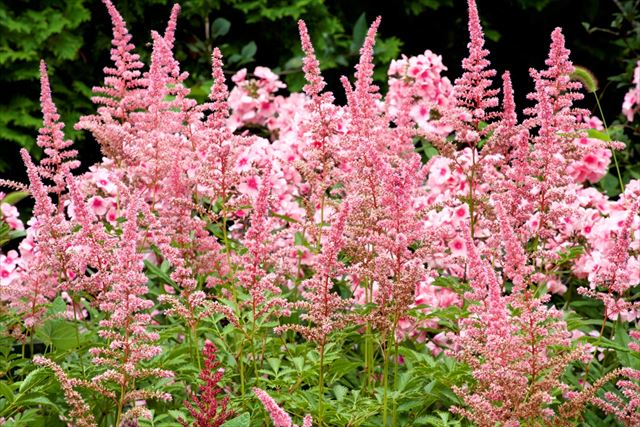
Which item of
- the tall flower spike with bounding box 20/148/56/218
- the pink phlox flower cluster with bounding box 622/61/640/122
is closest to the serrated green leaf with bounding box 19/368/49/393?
the tall flower spike with bounding box 20/148/56/218

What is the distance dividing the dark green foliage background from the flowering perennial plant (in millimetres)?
2941

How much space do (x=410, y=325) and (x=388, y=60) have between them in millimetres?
4566

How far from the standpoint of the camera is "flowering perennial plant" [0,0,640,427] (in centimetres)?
247

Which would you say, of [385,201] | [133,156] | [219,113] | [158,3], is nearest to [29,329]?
[133,156]

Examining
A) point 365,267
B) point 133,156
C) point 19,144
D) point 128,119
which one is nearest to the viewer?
point 365,267

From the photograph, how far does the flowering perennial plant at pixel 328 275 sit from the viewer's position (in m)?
2.47

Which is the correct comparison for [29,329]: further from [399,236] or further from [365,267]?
[399,236]

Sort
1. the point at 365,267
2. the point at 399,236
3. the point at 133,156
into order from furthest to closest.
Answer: the point at 133,156
the point at 365,267
the point at 399,236

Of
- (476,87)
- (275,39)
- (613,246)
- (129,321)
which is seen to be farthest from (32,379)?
(275,39)

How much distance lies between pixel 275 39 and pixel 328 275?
20.9ft

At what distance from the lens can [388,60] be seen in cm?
805

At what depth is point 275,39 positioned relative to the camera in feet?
28.6

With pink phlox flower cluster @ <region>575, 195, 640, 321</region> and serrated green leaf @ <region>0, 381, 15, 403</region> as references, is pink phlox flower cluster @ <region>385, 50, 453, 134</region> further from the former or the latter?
serrated green leaf @ <region>0, 381, 15, 403</region>

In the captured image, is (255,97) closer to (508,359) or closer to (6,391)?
(6,391)
